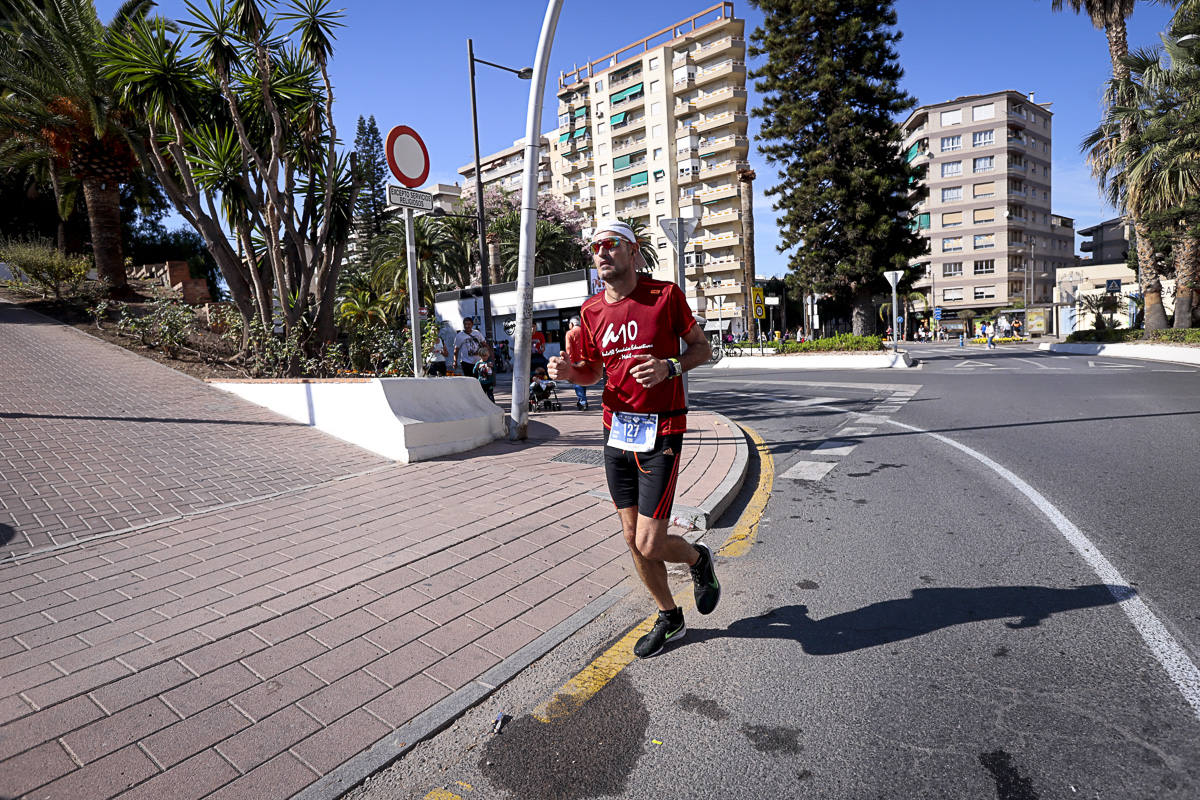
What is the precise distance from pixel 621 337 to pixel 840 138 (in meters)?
28.6

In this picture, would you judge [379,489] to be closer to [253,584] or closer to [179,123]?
[253,584]

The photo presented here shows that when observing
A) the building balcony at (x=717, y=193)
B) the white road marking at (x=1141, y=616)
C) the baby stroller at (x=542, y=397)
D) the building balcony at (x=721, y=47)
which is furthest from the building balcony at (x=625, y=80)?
the white road marking at (x=1141, y=616)

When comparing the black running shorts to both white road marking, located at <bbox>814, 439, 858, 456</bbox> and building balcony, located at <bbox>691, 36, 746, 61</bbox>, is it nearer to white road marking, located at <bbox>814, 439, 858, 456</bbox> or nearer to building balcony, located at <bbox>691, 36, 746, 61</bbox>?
white road marking, located at <bbox>814, 439, 858, 456</bbox>

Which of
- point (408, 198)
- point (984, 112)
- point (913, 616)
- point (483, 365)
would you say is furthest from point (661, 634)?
point (984, 112)

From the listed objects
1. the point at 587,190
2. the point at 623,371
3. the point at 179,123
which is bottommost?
the point at 623,371

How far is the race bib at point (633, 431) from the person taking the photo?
3.05m

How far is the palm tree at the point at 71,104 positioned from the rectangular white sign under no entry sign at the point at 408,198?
14.1 meters

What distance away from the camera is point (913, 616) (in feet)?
11.3

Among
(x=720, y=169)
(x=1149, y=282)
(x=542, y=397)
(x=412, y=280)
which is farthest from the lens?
(x=720, y=169)

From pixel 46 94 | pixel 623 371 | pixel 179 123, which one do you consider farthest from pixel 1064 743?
pixel 46 94

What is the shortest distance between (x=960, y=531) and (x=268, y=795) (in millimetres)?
4485

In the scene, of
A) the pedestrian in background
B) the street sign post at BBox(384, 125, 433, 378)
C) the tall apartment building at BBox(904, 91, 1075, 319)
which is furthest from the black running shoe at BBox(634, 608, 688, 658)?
the tall apartment building at BBox(904, 91, 1075, 319)

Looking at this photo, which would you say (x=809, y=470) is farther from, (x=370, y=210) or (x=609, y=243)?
(x=370, y=210)

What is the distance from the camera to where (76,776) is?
2.30m
